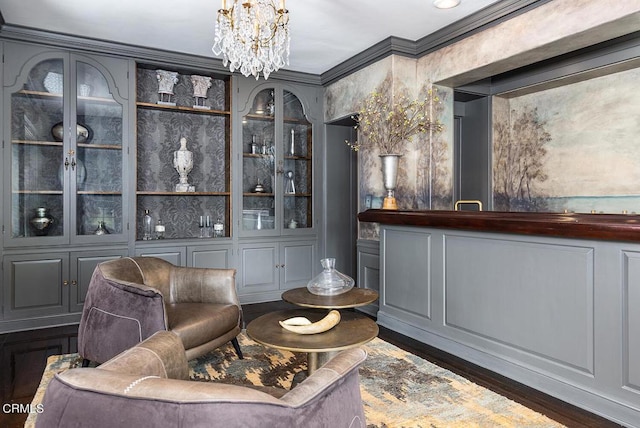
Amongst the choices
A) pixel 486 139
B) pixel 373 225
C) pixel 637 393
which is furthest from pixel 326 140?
pixel 637 393

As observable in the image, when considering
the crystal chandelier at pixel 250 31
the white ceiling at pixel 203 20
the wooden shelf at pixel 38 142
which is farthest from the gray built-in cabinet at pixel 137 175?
the crystal chandelier at pixel 250 31

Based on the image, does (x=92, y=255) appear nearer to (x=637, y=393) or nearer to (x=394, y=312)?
(x=394, y=312)

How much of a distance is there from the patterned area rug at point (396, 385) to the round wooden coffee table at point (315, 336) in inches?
16.6

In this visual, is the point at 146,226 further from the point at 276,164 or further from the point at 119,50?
the point at 119,50

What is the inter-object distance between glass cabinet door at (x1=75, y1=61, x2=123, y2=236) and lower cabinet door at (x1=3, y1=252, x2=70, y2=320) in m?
0.36

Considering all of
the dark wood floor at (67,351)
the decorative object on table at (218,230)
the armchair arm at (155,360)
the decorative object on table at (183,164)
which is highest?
the decorative object on table at (183,164)

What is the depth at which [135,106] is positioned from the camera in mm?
4289

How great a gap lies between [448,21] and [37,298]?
431 centimetres

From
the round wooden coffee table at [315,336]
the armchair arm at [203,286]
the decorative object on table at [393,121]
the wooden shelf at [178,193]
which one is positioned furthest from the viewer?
the wooden shelf at [178,193]

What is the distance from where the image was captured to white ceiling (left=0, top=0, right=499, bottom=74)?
3342 millimetres

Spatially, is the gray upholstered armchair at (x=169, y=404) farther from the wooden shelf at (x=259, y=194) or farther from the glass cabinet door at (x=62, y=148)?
the wooden shelf at (x=259, y=194)

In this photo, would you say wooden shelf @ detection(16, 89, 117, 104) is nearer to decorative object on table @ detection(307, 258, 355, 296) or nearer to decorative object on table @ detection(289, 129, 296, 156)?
decorative object on table @ detection(289, 129, 296, 156)

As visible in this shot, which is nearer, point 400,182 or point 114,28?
Answer: point 114,28

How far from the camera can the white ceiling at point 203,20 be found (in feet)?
11.0
